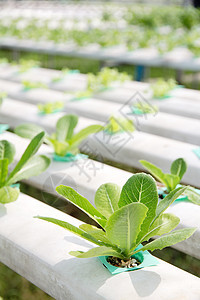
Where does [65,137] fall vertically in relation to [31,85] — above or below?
above

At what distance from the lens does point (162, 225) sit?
1.13m

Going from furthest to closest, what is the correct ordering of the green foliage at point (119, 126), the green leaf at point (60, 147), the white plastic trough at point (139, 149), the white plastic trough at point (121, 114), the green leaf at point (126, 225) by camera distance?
1. the white plastic trough at point (121, 114)
2. the green foliage at point (119, 126)
3. the white plastic trough at point (139, 149)
4. the green leaf at point (60, 147)
5. the green leaf at point (126, 225)

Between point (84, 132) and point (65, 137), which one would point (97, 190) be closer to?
point (84, 132)

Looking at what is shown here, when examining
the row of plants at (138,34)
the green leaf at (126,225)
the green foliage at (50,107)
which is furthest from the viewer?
the row of plants at (138,34)

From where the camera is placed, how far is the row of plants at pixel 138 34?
492 centimetres

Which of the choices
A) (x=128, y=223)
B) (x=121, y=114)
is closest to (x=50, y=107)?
(x=121, y=114)

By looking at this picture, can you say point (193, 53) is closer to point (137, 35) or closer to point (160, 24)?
point (137, 35)

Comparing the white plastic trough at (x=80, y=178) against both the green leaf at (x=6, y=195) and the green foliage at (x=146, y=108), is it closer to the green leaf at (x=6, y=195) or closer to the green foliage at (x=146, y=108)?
the green leaf at (x=6, y=195)

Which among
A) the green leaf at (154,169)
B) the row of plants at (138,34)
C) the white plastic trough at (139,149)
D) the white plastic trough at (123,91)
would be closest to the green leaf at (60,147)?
the white plastic trough at (139,149)

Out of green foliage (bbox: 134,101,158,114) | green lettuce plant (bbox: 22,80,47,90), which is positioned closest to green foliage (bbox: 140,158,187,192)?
green foliage (bbox: 134,101,158,114)

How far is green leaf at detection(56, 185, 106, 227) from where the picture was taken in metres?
1.13

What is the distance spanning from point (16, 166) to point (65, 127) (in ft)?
1.33

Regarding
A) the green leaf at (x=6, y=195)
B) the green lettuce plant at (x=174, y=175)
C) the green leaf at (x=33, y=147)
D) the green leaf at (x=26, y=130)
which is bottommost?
the green leaf at (x=6, y=195)

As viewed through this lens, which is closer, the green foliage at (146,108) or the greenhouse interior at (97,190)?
the greenhouse interior at (97,190)
